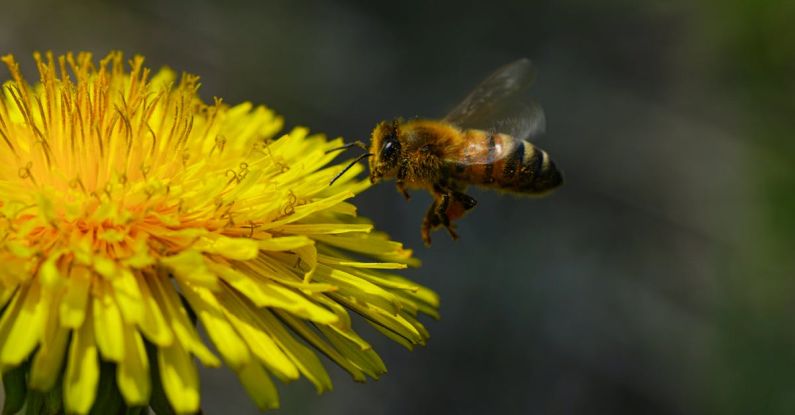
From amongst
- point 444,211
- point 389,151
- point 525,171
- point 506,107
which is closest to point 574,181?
point 506,107

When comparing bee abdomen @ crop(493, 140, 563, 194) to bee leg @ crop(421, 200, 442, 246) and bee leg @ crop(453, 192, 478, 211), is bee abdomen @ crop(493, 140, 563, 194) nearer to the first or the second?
bee leg @ crop(453, 192, 478, 211)

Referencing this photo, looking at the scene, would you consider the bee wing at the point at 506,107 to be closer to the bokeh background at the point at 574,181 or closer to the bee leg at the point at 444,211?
the bee leg at the point at 444,211

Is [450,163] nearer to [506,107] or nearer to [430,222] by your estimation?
[430,222]

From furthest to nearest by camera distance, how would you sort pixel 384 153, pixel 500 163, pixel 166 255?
pixel 500 163
pixel 384 153
pixel 166 255

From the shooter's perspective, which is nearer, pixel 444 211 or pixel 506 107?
pixel 444 211

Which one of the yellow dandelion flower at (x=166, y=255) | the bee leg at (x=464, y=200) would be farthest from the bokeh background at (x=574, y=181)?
the yellow dandelion flower at (x=166, y=255)

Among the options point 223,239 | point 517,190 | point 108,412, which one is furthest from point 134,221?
point 517,190

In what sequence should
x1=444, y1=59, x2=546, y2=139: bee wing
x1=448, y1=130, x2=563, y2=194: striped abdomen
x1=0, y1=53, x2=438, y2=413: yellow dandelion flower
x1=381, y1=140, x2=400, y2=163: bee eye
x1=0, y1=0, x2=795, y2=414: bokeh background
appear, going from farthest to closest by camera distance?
x1=0, y1=0, x2=795, y2=414: bokeh background
x1=444, y1=59, x2=546, y2=139: bee wing
x1=448, y1=130, x2=563, y2=194: striped abdomen
x1=381, y1=140, x2=400, y2=163: bee eye
x1=0, y1=53, x2=438, y2=413: yellow dandelion flower

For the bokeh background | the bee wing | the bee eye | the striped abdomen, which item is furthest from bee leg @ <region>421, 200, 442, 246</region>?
the bokeh background

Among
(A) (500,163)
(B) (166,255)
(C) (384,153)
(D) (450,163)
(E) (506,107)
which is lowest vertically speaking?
(B) (166,255)
